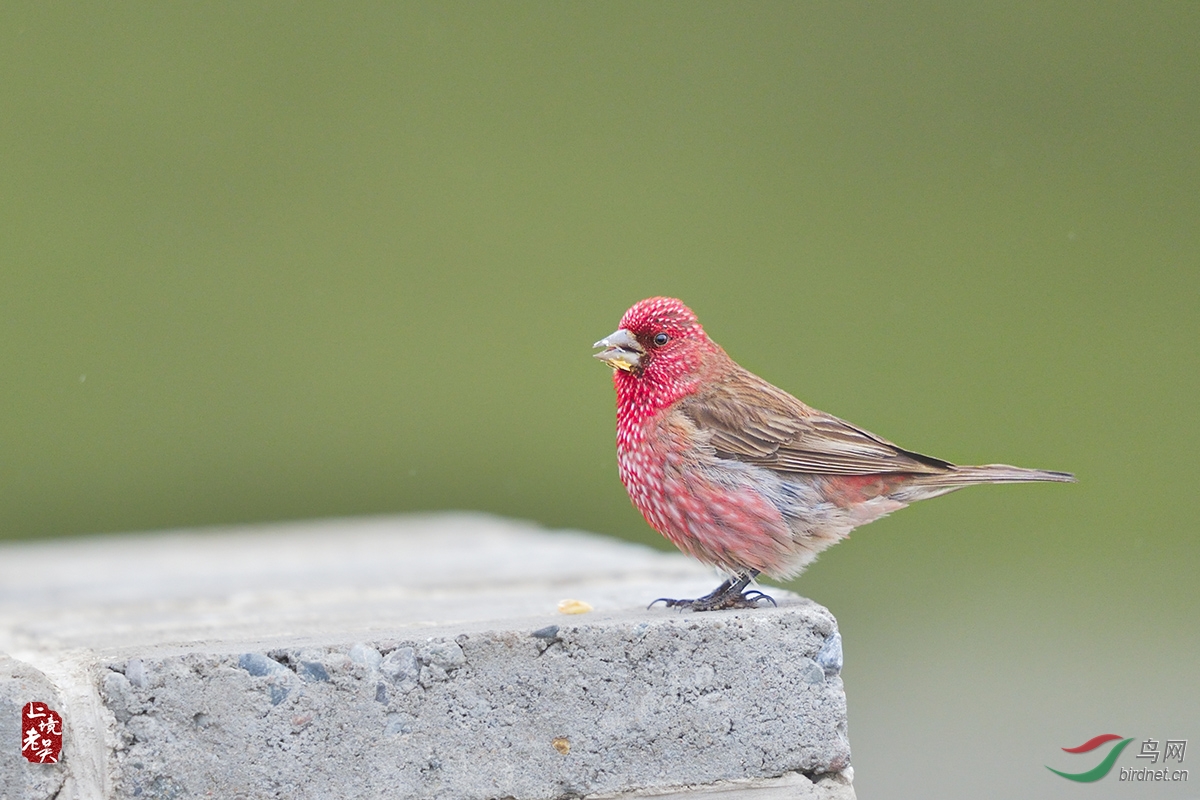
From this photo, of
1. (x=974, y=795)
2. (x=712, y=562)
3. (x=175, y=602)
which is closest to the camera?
(x=712, y=562)

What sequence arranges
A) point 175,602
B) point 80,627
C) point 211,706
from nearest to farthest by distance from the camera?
1. point 211,706
2. point 80,627
3. point 175,602

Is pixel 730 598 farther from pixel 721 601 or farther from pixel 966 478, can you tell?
pixel 966 478

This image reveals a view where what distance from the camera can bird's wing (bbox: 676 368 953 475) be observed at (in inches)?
99.0

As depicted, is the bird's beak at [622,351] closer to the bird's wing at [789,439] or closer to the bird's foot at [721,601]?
the bird's wing at [789,439]

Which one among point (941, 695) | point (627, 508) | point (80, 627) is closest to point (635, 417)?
point (80, 627)

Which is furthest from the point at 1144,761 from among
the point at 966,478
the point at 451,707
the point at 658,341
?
the point at 451,707

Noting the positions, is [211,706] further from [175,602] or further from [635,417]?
[175,602]

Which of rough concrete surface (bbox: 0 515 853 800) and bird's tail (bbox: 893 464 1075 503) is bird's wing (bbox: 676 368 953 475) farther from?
rough concrete surface (bbox: 0 515 853 800)

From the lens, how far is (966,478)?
248cm

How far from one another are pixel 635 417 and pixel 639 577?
2.40 feet

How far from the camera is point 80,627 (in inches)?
107

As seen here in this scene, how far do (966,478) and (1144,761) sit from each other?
0.80m

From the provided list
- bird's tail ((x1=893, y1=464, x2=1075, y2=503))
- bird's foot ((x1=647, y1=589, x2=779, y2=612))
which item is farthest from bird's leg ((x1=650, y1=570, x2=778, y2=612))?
bird's tail ((x1=893, y1=464, x2=1075, y2=503))

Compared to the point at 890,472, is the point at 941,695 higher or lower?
lower
